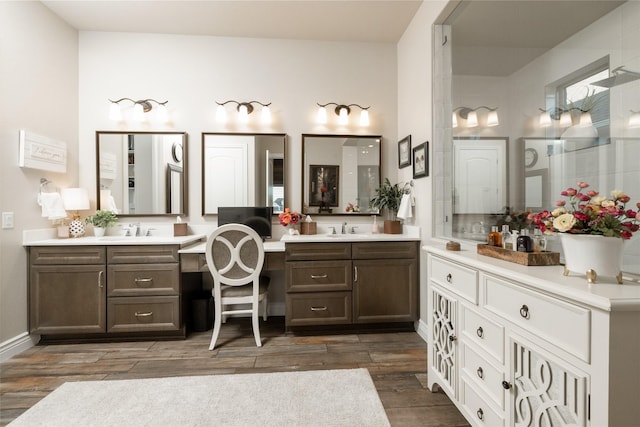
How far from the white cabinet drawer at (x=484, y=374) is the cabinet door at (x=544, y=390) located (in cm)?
8

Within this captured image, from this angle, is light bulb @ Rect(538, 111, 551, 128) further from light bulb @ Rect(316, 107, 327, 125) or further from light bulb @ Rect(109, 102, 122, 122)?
light bulb @ Rect(109, 102, 122, 122)

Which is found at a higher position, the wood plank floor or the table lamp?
the table lamp

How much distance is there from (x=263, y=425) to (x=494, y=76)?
8.04 ft

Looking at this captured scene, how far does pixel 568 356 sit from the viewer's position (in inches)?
37.2

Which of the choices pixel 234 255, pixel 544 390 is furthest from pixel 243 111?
pixel 544 390

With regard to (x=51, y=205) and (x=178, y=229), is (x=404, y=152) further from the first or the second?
(x=51, y=205)

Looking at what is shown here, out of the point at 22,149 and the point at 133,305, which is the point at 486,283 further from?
the point at 22,149

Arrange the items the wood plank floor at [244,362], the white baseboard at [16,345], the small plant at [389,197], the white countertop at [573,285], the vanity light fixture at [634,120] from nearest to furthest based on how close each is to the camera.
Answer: the white countertop at [573,285]
the vanity light fixture at [634,120]
the wood plank floor at [244,362]
the white baseboard at [16,345]
the small plant at [389,197]

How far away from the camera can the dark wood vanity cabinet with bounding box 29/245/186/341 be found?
2.53 metres

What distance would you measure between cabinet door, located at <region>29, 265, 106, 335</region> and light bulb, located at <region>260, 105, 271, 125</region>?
2.05m

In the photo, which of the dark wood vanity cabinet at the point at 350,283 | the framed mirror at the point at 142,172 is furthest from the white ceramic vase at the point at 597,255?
the framed mirror at the point at 142,172

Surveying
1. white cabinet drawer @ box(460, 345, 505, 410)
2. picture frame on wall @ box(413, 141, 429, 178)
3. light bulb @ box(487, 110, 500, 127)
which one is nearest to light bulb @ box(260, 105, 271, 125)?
picture frame on wall @ box(413, 141, 429, 178)

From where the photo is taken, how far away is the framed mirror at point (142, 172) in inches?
124

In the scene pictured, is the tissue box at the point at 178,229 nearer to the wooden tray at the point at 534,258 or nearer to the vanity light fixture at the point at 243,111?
the vanity light fixture at the point at 243,111
